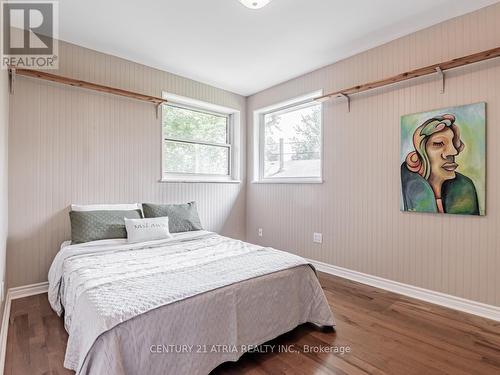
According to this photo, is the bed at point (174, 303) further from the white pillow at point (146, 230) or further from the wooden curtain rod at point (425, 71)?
the wooden curtain rod at point (425, 71)

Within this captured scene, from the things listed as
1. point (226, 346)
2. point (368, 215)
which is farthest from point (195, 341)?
point (368, 215)

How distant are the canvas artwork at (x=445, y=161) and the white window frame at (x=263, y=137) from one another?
1.05m

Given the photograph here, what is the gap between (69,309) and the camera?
175 centimetres

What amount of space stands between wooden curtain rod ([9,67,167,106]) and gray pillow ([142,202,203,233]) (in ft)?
4.24

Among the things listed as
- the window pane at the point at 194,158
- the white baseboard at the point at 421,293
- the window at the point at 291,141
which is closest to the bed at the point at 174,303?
the white baseboard at the point at 421,293

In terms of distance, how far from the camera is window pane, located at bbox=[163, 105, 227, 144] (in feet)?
12.3

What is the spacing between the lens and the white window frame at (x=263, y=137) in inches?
141

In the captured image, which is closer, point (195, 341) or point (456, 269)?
point (195, 341)

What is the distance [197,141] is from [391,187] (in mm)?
2637

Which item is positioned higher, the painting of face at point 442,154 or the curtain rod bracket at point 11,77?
the curtain rod bracket at point 11,77

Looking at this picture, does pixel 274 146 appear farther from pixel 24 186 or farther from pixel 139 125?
pixel 24 186

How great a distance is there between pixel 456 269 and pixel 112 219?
128 inches

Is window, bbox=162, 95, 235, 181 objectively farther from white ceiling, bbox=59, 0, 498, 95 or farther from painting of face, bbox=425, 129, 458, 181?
painting of face, bbox=425, 129, 458, 181

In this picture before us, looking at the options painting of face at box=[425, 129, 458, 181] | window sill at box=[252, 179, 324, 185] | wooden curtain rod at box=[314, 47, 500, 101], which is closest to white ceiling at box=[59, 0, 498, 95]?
wooden curtain rod at box=[314, 47, 500, 101]
